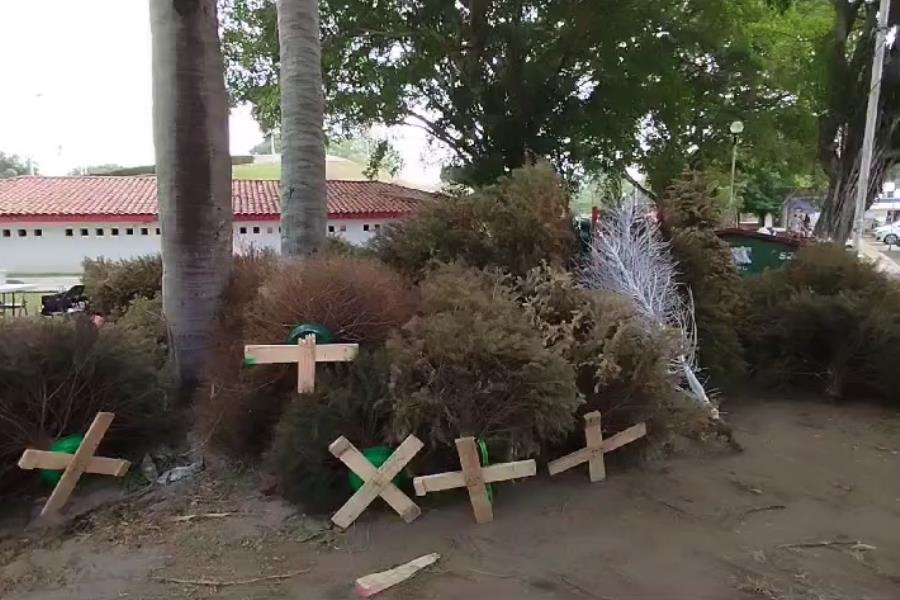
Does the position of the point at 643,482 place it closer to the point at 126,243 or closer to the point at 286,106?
the point at 286,106

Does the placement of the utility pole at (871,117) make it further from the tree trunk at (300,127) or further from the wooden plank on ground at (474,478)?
the wooden plank on ground at (474,478)

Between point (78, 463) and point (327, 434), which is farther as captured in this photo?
point (78, 463)

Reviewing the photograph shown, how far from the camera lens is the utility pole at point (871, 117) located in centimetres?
1484

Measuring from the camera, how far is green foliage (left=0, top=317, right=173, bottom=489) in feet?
16.7

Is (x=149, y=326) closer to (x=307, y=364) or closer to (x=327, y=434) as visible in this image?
(x=307, y=364)

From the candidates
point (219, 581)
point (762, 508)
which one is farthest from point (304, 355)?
point (762, 508)

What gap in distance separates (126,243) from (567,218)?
66.0 feet

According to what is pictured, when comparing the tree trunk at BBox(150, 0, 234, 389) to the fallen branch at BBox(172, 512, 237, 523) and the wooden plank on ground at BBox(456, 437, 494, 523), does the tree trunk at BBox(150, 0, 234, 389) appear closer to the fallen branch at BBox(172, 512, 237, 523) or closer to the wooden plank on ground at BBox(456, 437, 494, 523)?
the fallen branch at BBox(172, 512, 237, 523)

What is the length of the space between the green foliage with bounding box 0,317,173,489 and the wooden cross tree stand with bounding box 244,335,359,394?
1.25 metres

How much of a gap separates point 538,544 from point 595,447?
108cm

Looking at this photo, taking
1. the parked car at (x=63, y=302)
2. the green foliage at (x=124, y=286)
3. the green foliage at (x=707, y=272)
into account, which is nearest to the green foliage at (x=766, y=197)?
the green foliage at (x=707, y=272)

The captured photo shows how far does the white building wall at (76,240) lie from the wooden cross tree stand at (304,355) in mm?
18585

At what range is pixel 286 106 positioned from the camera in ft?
24.5

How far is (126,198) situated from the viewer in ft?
82.8
